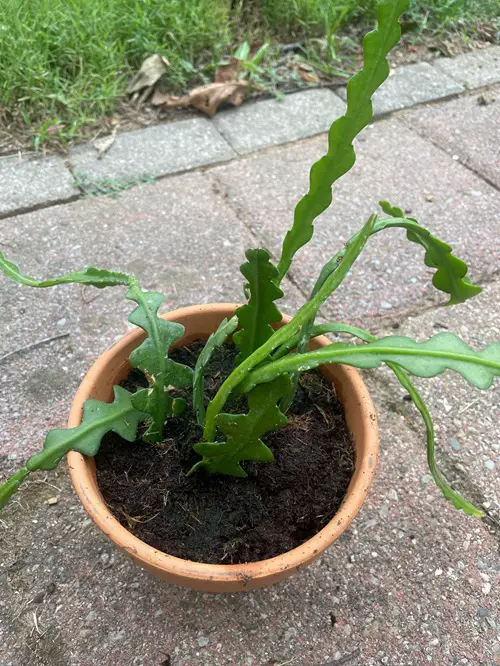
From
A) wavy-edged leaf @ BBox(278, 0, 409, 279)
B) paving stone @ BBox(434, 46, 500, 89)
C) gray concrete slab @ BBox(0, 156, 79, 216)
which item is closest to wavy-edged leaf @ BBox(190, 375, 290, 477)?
wavy-edged leaf @ BBox(278, 0, 409, 279)

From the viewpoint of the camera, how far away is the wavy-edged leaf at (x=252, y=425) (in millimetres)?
836

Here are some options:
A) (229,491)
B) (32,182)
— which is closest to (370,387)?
(229,491)

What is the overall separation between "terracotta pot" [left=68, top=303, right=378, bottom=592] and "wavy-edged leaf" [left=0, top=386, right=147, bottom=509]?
0.04 meters

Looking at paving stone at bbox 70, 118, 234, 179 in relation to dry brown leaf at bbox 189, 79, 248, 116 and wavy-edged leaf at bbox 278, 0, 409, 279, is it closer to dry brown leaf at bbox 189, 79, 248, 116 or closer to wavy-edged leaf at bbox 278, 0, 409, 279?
dry brown leaf at bbox 189, 79, 248, 116

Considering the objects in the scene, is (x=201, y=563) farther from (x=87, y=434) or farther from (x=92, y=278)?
(x=92, y=278)

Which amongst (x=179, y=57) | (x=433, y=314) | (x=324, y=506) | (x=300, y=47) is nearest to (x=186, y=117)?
Result: (x=179, y=57)

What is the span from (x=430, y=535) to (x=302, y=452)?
0.34 meters

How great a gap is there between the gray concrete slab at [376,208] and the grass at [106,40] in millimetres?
503

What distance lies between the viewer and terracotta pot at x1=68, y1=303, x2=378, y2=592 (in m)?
0.86

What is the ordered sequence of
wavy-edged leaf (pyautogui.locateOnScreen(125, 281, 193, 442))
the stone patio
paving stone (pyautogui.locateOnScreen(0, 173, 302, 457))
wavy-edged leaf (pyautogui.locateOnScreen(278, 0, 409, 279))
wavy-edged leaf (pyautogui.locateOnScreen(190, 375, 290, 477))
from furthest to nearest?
paving stone (pyautogui.locateOnScreen(0, 173, 302, 457)) < the stone patio < wavy-edged leaf (pyautogui.locateOnScreen(125, 281, 193, 442)) < wavy-edged leaf (pyautogui.locateOnScreen(190, 375, 290, 477)) < wavy-edged leaf (pyautogui.locateOnScreen(278, 0, 409, 279))

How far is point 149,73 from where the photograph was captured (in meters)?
2.11

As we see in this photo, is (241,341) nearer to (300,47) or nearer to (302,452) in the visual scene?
(302,452)

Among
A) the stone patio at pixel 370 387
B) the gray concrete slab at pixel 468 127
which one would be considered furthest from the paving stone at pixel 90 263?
Result: the gray concrete slab at pixel 468 127

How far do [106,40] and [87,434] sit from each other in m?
1.71
